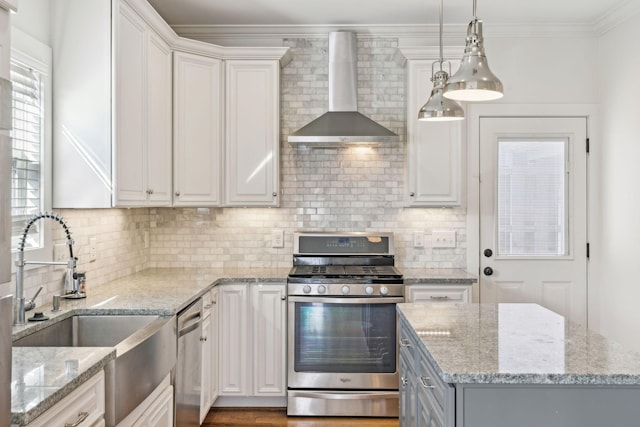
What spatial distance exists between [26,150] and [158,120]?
0.99 metres

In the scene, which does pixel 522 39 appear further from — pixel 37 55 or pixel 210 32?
pixel 37 55

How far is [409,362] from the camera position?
2240 mm

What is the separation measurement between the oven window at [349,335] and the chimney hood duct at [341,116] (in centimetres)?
117

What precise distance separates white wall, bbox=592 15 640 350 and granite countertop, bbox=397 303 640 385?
1615 millimetres

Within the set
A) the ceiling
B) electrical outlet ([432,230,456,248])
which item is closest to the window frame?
the ceiling

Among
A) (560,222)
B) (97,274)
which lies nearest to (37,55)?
(97,274)

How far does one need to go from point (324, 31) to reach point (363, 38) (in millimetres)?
318

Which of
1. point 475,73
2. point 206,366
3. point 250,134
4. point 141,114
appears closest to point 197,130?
point 250,134

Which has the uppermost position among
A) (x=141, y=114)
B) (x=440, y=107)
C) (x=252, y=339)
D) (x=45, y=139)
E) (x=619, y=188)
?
(x=141, y=114)

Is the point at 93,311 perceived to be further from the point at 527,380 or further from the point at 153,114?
the point at 527,380

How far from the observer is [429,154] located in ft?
12.4

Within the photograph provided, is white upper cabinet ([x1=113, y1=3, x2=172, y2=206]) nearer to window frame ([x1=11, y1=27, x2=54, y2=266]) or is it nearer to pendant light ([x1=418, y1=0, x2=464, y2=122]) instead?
window frame ([x1=11, y1=27, x2=54, y2=266])

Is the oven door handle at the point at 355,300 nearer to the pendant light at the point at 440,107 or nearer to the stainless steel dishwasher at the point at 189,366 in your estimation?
the stainless steel dishwasher at the point at 189,366

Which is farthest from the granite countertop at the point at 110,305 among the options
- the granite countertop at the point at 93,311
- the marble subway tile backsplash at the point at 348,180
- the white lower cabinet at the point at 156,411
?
the white lower cabinet at the point at 156,411
